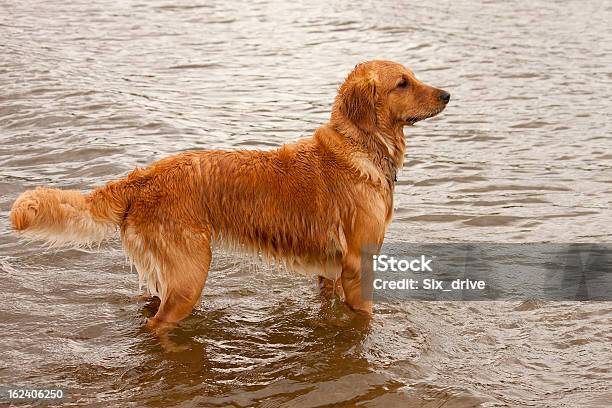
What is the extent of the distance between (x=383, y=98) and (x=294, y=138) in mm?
4618

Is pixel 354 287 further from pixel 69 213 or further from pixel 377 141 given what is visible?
pixel 69 213

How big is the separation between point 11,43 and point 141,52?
2.30 m

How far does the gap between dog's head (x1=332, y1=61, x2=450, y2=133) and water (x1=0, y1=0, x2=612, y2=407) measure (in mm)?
1496

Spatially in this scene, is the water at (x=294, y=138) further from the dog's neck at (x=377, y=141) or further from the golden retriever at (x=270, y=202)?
the dog's neck at (x=377, y=141)

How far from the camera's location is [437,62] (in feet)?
46.5

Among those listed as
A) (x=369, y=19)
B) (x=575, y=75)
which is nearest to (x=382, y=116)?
(x=575, y=75)

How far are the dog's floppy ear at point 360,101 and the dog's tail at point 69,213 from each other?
5.48 feet

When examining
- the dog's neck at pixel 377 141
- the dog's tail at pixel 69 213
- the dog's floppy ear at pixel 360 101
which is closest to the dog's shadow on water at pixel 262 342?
the dog's tail at pixel 69 213

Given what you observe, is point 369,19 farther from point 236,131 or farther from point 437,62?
point 236,131

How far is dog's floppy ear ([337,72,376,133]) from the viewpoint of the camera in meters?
6.41

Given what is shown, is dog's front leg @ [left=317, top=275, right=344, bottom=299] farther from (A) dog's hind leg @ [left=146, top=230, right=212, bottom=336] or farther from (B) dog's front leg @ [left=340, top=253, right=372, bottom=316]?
(A) dog's hind leg @ [left=146, top=230, right=212, bottom=336]

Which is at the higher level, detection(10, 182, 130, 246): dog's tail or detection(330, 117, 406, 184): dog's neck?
detection(330, 117, 406, 184): dog's neck

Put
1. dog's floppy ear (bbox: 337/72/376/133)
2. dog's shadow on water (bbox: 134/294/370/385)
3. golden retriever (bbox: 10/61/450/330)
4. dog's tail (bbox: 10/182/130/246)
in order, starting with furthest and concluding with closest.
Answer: dog's floppy ear (bbox: 337/72/376/133)
dog's shadow on water (bbox: 134/294/370/385)
golden retriever (bbox: 10/61/450/330)
dog's tail (bbox: 10/182/130/246)

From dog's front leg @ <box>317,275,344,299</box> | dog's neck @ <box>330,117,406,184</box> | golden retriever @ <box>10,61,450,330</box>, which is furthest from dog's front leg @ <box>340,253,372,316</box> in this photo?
dog's neck @ <box>330,117,406,184</box>
